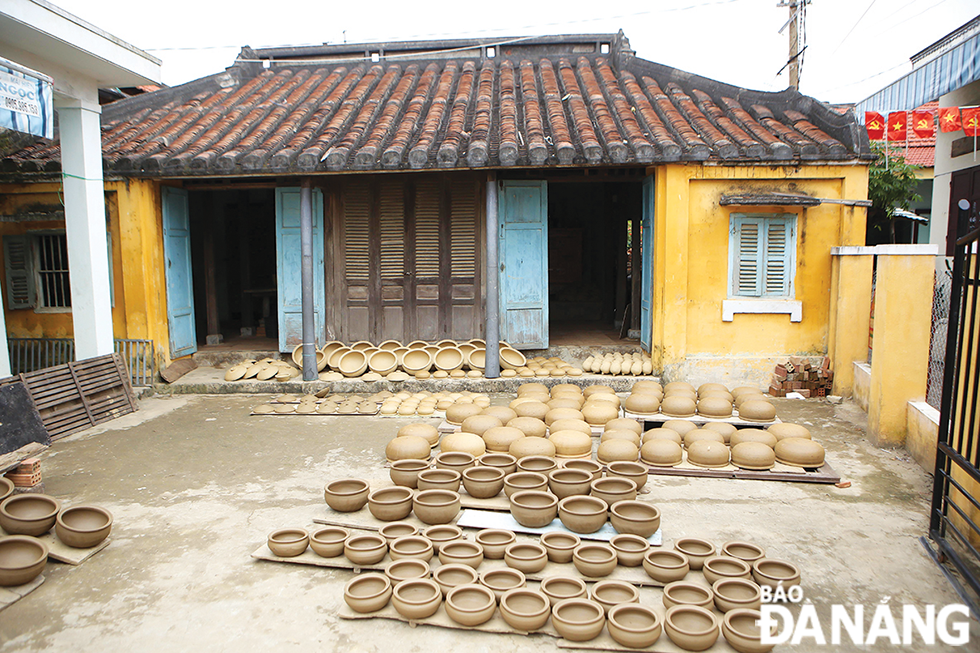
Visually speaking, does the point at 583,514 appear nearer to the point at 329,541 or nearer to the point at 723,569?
the point at 723,569

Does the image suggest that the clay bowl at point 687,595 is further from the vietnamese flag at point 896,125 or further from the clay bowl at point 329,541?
the vietnamese flag at point 896,125

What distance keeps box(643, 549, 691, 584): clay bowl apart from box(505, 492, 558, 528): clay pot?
744mm

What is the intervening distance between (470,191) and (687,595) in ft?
23.9

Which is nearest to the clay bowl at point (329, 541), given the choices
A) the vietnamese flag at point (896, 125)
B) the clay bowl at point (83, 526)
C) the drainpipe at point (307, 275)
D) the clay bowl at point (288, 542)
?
the clay bowl at point (288, 542)

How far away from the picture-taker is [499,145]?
8500 millimetres

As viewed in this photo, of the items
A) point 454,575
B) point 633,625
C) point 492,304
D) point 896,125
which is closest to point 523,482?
point 454,575

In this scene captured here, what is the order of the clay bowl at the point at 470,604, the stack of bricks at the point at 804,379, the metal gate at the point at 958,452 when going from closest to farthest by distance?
the clay bowl at the point at 470,604
the metal gate at the point at 958,452
the stack of bricks at the point at 804,379

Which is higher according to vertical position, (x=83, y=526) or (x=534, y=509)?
(x=534, y=509)

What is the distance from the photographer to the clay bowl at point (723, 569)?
372cm

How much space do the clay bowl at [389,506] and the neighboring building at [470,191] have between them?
4.69 metres

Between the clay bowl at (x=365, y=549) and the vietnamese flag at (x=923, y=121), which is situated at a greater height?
the vietnamese flag at (x=923, y=121)

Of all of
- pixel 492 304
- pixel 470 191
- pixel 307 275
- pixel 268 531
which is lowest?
pixel 268 531

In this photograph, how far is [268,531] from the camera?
4.68 meters

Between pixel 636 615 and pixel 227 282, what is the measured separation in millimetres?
12399
